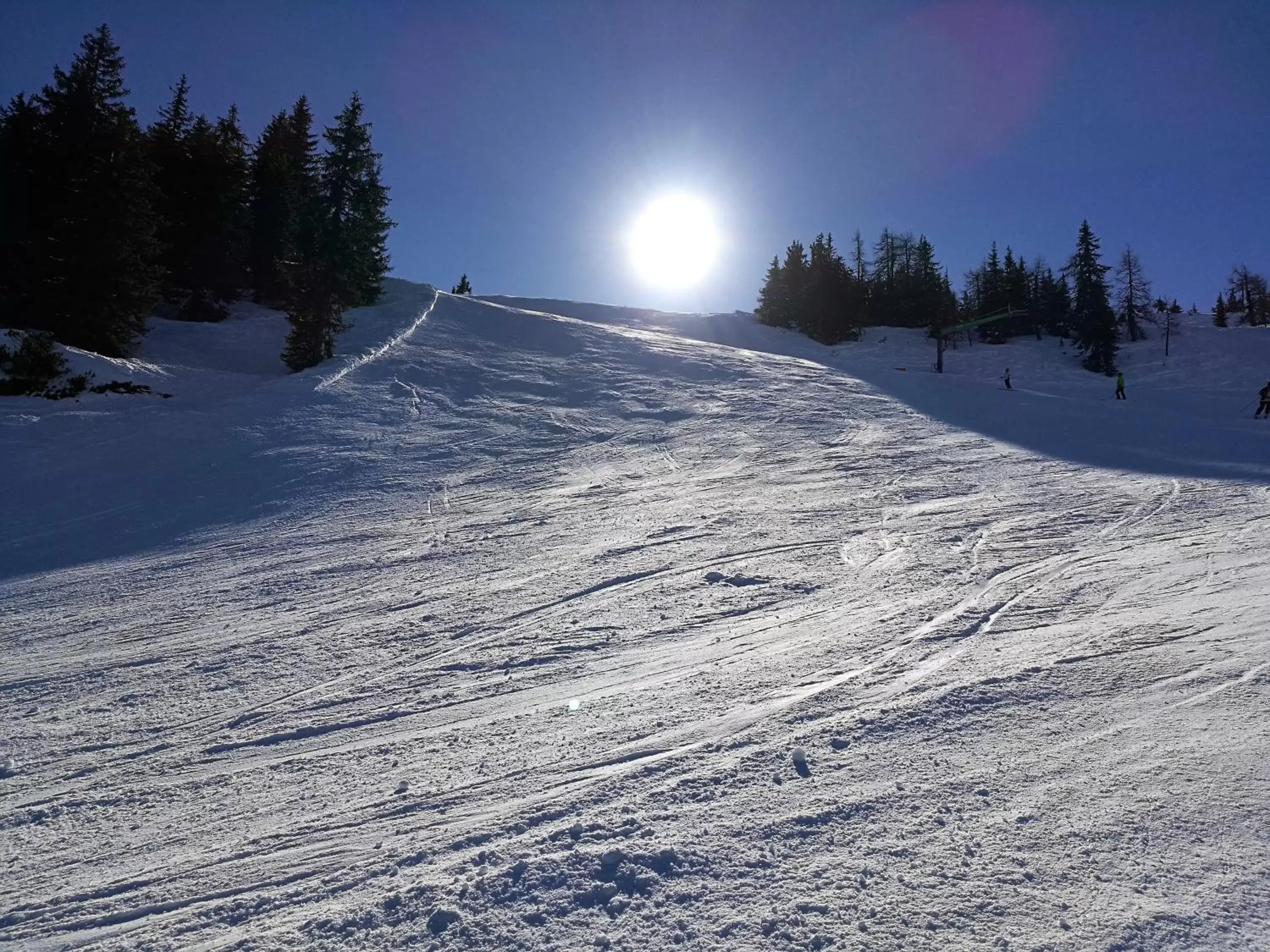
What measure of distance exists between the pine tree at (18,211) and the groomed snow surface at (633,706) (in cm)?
1263

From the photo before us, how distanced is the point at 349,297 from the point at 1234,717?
24155 mm

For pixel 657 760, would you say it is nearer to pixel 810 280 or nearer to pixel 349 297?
pixel 349 297

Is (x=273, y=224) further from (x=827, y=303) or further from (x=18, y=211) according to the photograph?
(x=827, y=303)

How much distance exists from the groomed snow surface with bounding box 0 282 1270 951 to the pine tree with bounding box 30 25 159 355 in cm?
951

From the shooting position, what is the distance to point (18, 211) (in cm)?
2042

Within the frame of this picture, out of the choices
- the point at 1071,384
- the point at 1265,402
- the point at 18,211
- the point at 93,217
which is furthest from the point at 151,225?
the point at 1071,384

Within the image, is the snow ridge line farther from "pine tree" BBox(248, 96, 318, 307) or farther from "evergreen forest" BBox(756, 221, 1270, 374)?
"evergreen forest" BBox(756, 221, 1270, 374)

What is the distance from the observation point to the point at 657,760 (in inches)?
140

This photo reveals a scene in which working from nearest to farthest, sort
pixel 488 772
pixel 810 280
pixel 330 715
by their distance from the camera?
1. pixel 488 772
2. pixel 330 715
3. pixel 810 280

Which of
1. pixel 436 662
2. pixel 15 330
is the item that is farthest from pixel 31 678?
pixel 15 330

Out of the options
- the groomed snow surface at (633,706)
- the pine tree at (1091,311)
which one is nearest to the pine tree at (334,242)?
the groomed snow surface at (633,706)

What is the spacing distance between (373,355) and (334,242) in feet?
15.1

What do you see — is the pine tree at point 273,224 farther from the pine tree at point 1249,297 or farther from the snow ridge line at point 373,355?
the pine tree at point 1249,297

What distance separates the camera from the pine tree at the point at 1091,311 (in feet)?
134
